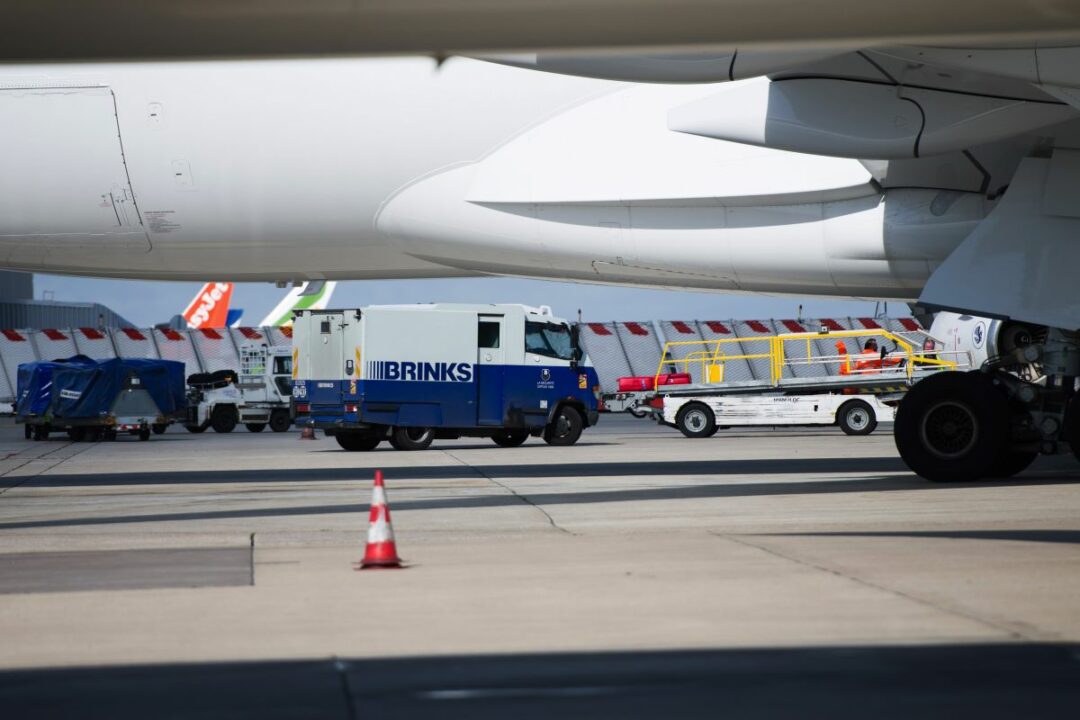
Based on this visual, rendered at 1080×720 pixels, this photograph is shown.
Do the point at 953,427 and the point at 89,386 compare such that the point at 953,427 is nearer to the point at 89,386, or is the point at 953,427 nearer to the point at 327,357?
the point at 327,357

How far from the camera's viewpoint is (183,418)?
3862cm

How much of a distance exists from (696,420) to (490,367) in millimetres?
6728

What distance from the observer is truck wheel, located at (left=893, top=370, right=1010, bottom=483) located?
14.6m

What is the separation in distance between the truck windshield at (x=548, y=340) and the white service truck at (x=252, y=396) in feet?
43.0

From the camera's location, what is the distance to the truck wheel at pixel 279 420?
40812 mm

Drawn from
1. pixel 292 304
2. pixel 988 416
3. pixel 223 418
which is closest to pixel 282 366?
pixel 223 418

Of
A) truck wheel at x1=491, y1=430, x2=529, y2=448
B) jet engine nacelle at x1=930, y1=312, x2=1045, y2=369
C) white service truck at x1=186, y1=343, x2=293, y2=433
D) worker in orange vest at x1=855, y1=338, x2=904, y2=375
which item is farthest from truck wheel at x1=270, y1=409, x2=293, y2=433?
jet engine nacelle at x1=930, y1=312, x2=1045, y2=369

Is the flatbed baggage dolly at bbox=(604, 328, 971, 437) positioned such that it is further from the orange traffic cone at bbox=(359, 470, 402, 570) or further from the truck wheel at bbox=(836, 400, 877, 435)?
the orange traffic cone at bbox=(359, 470, 402, 570)

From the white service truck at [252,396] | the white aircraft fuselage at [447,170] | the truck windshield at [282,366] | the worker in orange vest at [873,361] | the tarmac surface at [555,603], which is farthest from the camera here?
the white service truck at [252,396]

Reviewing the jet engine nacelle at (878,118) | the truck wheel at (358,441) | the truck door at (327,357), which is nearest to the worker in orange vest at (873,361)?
the truck wheel at (358,441)

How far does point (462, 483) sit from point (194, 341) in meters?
36.9

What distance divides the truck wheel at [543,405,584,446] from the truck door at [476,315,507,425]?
146 centimetres

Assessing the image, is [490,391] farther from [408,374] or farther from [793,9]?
[793,9]

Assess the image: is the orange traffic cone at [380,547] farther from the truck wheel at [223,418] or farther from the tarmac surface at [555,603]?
the truck wheel at [223,418]
